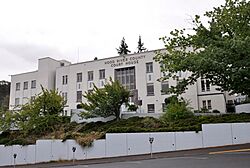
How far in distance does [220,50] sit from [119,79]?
3142 cm

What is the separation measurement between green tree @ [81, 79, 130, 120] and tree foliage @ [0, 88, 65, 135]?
3472 mm

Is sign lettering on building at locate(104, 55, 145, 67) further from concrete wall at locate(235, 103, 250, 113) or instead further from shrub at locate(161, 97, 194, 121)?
shrub at locate(161, 97, 194, 121)

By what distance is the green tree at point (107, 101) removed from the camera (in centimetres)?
2762

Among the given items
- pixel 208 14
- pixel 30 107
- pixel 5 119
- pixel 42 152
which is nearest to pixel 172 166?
pixel 208 14

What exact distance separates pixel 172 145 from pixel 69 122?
45.4 feet

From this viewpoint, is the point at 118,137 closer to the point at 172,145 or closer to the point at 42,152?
the point at 172,145

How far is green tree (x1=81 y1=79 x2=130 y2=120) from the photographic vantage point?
90.6ft

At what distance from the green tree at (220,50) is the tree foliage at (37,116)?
45.0 ft

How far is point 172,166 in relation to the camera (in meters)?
12.4

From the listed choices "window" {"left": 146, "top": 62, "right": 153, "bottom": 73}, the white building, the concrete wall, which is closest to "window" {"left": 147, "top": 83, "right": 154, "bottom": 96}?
the white building

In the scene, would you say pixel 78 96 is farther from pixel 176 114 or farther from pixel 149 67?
pixel 176 114

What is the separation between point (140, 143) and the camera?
20.5 meters

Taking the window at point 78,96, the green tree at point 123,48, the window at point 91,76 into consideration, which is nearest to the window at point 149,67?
the window at point 91,76

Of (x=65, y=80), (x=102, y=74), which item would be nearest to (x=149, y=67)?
(x=102, y=74)
